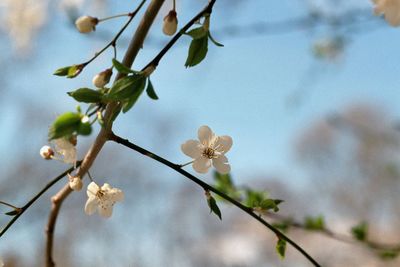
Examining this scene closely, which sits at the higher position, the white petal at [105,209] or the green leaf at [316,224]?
the green leaf at [316,224]

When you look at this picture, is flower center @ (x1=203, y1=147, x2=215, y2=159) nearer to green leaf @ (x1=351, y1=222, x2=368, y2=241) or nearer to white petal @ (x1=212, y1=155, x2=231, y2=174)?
white petal @ (x1=212, y1=155, x2=231, y2=174)

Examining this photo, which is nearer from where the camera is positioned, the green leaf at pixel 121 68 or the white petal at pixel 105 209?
the green leaf at pixel 121 68

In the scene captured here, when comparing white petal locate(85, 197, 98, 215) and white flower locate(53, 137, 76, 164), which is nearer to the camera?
white flower locate(53, 137, 76, 164)

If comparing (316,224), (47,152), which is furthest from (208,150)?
(316,224)

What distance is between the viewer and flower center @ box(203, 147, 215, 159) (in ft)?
1.12

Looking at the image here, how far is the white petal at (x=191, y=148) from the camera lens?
35 centimetres

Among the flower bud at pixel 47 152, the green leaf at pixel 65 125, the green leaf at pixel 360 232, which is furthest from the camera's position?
the green leaf at pixel 360 232

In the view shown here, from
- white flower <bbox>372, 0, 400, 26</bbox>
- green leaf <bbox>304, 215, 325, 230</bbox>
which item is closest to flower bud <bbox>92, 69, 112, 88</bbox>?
white flower <bbox>372, 0, 400, 26</bbox>

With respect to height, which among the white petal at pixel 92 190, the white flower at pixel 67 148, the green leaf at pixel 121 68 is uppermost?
the green leaf at pixel 121 68

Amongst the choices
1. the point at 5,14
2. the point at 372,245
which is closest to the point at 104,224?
the point at 5,14

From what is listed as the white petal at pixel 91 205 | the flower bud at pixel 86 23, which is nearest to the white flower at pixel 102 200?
the white petal at pixel 91 205

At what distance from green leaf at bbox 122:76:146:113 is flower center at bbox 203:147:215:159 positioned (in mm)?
104

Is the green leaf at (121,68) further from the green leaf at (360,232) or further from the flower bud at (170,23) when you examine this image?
the green leaf at (360,232)

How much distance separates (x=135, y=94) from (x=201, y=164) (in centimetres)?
10
